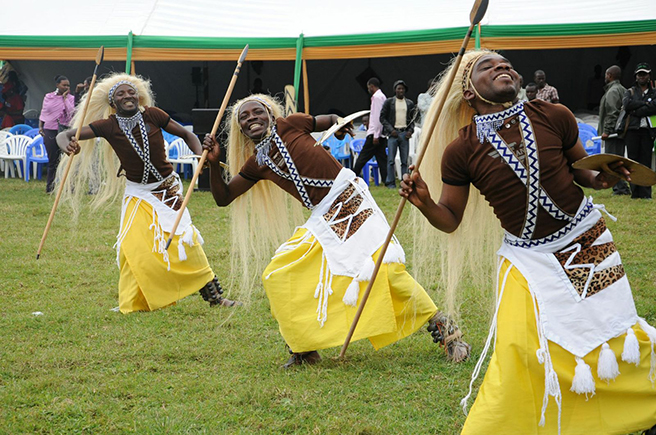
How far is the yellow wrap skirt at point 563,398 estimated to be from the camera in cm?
287

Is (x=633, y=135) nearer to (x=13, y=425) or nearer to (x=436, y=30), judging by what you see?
(x=436, y=30)

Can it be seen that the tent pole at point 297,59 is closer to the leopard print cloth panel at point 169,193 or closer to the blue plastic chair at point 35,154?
the blue plastic chair at point 35,154

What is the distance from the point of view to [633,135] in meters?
10.5

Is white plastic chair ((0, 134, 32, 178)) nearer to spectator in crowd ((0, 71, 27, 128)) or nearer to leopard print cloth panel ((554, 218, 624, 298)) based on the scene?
spectator in crowd ((0, 71, 27, 128))

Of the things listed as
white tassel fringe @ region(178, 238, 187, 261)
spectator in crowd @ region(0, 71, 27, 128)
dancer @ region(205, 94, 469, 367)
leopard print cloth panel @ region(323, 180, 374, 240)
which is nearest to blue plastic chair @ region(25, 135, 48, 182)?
spectator in crowd @ region(0, 71, 27, 128)

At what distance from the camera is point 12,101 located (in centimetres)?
1742

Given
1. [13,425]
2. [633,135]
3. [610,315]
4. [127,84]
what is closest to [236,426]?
[13,425]

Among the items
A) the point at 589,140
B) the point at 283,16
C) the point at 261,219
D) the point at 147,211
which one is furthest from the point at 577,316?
the point at 283,16

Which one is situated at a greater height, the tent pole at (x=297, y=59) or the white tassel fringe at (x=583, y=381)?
the tent pole at (x=297, y=59)

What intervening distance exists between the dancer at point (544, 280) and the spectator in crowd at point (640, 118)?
26.1ft

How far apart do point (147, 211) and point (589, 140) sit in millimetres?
9191

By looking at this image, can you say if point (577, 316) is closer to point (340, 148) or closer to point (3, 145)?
point (340, 148)

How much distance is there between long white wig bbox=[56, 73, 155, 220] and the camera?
6266 mm

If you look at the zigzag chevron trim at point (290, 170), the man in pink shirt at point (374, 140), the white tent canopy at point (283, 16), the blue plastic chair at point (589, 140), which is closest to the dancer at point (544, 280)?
the zigzag chevron trim at point (290, 170)
